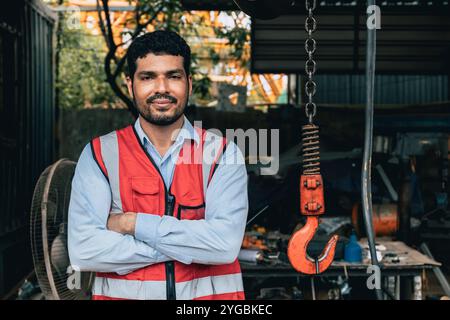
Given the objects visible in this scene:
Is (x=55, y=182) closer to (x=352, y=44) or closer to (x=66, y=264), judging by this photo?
(x=66, y=264)

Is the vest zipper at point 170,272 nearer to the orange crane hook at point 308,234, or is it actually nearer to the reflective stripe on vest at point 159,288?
the reflective stripe on vest at point 159,288

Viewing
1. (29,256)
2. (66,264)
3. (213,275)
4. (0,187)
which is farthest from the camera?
(29,256)

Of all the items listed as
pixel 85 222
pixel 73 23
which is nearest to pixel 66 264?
pixel 85 222

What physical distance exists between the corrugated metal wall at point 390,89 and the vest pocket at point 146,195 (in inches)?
403

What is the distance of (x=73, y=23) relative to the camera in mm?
9922

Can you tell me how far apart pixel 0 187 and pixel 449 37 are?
17.5ft

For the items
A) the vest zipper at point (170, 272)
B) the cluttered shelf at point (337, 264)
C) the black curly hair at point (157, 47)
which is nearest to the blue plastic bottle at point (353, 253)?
the cluttered shelf at point (337, 264)

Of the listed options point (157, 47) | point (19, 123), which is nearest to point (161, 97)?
point (157, 47)

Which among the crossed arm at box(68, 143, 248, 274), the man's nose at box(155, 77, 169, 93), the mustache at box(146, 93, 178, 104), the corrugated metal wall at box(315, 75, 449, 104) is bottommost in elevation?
the crossed arm at box(68, 143, 248, 274)

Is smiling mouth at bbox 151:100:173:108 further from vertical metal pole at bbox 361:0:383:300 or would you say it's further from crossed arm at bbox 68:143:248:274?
vertical metal pole at bbox 361:0:383:300

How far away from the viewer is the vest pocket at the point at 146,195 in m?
2.46

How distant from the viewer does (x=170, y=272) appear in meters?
2.41

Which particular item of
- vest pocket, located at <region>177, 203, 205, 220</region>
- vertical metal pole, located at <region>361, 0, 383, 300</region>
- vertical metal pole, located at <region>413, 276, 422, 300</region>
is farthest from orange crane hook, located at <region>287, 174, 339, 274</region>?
vertical metal pole, located at <region>413, 276, 422, 300</region>

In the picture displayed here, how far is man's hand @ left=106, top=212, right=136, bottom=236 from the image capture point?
239 centimetres
